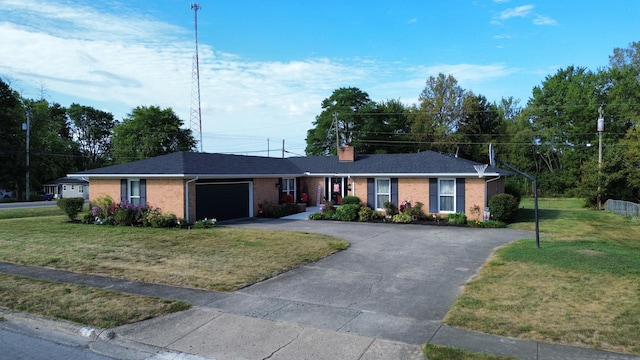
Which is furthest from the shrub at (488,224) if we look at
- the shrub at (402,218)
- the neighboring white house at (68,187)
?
the neighboring white house at (68,187)

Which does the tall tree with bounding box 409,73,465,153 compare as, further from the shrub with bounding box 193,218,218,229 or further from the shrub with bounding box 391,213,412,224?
the shrub with bounding box 193,218,218,229

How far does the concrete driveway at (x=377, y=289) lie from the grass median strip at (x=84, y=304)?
1.19 m

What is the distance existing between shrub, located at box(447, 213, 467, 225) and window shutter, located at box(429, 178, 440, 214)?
985 millimetres

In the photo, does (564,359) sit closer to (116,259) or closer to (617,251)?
(617,251)

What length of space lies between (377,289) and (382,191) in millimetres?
13585

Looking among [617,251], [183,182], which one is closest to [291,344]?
[617,251]

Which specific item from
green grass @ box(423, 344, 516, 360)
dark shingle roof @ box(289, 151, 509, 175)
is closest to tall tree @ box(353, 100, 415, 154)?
dark shingle roof @ box(289, 151, 509, 175)

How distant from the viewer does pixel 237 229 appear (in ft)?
58.0

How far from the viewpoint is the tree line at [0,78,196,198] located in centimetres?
4738

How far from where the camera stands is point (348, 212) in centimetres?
2086

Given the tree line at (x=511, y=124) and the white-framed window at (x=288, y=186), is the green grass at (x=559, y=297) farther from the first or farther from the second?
the tree line at (x=511, y=124)

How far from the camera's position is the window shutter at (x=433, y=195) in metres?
20.3

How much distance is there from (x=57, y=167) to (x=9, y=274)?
178 feet

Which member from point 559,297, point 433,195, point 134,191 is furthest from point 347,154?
point 559,297
